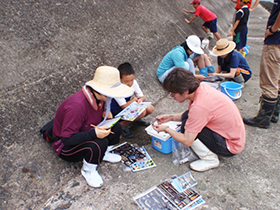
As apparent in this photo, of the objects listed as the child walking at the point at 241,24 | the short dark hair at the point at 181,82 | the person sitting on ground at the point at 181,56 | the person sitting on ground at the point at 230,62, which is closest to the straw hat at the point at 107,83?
the short dark hair at the point at 181,82

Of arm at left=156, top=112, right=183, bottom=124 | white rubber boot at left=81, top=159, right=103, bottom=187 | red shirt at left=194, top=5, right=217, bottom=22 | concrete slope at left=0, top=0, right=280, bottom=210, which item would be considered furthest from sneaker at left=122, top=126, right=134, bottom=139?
red shirt at left=194, top=5, right=217, bottom=22

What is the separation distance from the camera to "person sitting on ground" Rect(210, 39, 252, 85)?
13.9ft

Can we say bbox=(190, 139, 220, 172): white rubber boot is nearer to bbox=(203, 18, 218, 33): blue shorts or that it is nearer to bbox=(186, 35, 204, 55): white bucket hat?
bbox=(186, 35, 204, 55): white bucket hat

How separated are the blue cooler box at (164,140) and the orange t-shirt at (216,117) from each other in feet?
1.50

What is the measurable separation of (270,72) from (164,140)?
1.88 m

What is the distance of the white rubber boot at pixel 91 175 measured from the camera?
2.40 meters

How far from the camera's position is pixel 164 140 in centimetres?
271

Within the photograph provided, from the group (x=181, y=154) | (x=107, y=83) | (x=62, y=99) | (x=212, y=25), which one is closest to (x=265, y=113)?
(x=181, y=154)

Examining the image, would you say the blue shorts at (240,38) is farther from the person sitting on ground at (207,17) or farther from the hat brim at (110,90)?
the hat brim at (110,90)

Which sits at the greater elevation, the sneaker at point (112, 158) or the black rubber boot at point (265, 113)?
the sneaker at point (112, 158)

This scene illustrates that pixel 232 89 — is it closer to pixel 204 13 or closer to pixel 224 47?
pixel 224 47

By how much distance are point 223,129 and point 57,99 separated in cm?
206

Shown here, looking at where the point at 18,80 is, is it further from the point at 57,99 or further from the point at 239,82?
the point at 239,82

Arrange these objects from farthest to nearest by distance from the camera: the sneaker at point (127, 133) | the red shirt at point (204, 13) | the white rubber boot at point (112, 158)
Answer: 1. the red shirt at point (204, 13)
2. the sneaker at point (127, 133)
3. the white rubber boot at point (112, 158)
